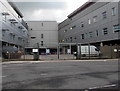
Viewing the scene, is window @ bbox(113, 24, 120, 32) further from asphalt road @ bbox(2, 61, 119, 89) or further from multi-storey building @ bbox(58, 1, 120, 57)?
asphalt road @ bbox(2, 61, 119, 89)

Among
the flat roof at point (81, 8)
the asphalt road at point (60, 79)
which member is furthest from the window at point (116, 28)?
the asphalt road at point (60, 79)

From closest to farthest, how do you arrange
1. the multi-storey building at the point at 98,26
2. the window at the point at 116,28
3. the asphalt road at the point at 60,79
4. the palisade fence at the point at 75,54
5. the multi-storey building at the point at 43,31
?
the asphalt road at the point at 60,79
the palisade fence at the point at 75,54
the window at the point at 116,28
the multi-storey building at the point at 98,26
the multi-storey building at the point at 43,31

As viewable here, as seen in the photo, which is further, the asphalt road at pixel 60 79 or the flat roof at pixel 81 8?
the flat roof at pixel 81 8

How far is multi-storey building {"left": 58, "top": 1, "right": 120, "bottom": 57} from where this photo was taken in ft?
143

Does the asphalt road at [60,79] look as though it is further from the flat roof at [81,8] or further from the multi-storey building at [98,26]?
the flat roof at [81,8]

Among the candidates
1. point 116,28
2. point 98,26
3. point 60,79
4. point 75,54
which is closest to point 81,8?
point 98,26

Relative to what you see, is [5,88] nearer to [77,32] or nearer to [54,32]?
[77,32]

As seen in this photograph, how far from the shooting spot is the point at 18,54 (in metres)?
35.5

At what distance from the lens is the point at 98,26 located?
52094mm

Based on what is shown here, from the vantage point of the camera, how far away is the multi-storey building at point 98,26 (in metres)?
43.7

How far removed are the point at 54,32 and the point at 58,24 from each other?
4.04 metres

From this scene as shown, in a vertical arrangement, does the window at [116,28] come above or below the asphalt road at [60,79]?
above

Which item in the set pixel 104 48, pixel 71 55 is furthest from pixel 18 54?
pixel 104 48

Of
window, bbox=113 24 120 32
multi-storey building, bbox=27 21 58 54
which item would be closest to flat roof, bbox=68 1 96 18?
window, bbox=113 24 120 32
